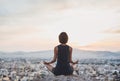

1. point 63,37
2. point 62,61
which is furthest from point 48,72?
point 63,37

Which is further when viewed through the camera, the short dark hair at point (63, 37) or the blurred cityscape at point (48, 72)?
the blurred cityscape at point (48, 72)

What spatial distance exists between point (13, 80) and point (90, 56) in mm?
31176

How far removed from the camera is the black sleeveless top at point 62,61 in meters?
9.38

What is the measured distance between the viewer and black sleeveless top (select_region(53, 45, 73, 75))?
30.8ft

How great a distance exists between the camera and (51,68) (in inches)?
375

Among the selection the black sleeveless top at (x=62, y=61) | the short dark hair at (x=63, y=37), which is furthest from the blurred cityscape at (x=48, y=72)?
the short dark hair at (x=63, y=37)

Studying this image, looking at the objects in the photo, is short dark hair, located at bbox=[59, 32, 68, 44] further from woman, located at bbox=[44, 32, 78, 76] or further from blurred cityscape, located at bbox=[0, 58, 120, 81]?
blurred cityscape, located at bbox=[0, 58, 120, 81]

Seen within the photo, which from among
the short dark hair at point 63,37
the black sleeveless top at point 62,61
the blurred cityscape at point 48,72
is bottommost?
the blurred cityscape at point 48,72

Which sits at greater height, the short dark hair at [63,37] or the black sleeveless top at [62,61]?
the short dark hair at [63,37]

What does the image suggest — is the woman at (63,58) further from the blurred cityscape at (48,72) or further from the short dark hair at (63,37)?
the blurred cityscape at (48,72)

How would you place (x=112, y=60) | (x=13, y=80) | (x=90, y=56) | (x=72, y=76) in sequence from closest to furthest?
(x=72, y=76) → (x=13, y=80) → (x=112, y=60) → (x=90, y=56)

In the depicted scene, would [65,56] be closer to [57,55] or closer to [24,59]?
[57,55]

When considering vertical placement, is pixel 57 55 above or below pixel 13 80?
above

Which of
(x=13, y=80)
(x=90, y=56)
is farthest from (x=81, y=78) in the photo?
(x=90, y=56)
